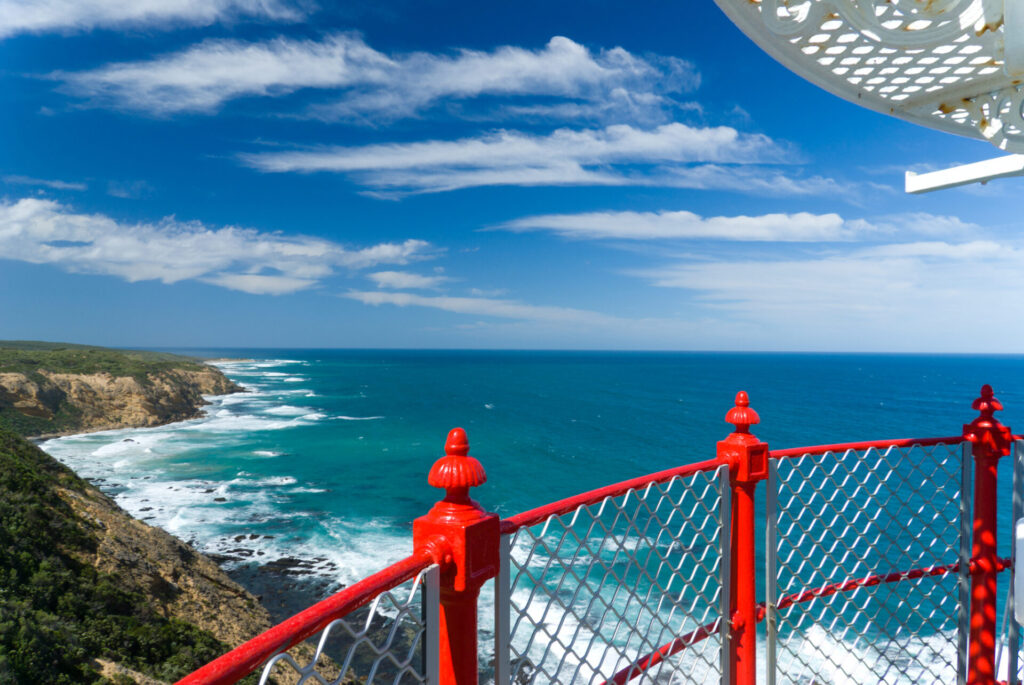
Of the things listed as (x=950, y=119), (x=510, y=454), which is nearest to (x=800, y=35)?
(x=950, y=119)

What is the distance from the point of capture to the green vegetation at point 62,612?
259 inches

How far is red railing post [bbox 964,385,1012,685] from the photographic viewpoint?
3557mm

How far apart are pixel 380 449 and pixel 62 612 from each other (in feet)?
88.1

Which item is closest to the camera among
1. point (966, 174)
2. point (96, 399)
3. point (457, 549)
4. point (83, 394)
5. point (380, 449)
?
point (457, 549)

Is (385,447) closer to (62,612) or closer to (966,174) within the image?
(62,612)

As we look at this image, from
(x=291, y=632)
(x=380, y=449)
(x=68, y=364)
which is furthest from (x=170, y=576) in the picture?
(x=68, y=364)

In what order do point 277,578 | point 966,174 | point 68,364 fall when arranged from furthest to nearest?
point 68,364
point 277,578
point 966,174

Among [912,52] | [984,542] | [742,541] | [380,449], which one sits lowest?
[380,449]

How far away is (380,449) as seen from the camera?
34.7m

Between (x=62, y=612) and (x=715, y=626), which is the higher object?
(x=715, y=626)

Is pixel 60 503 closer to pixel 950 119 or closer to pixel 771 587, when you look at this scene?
pixel 771 587

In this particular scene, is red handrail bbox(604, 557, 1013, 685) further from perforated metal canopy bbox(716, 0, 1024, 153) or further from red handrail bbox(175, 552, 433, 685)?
perforated metal canopy bbox(716, 0, 1024, 153)

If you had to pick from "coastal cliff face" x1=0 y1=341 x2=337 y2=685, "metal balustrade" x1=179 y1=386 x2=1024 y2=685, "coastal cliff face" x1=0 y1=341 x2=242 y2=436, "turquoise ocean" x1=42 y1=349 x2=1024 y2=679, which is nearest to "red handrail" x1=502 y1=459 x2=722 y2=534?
"metal balustrade" x1=179 y1=386 x2=1024 y2=685

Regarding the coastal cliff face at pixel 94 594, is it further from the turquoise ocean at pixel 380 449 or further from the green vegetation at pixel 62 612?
the turquoise ocean at pixel 380 449
